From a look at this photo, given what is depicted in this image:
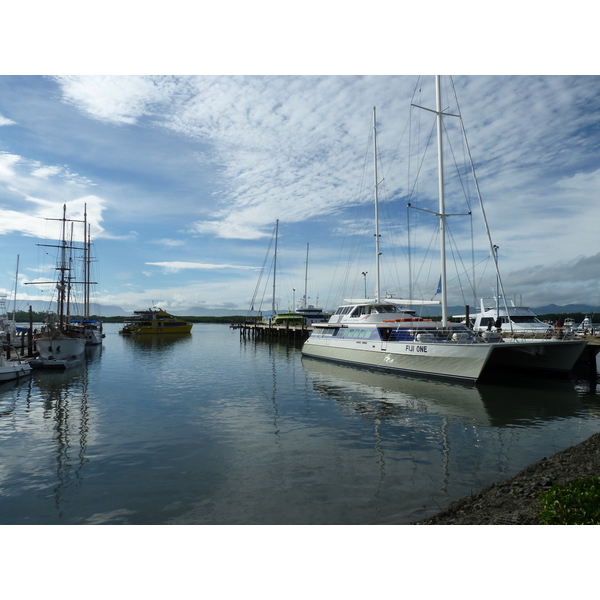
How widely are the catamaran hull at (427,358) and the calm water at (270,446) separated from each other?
1.09m

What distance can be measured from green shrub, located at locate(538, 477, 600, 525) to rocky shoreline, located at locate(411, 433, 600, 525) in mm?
219

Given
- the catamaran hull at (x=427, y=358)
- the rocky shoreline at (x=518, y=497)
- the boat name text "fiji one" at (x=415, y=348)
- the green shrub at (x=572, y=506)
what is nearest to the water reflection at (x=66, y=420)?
the rocky shoreline at (x=518, y=497)

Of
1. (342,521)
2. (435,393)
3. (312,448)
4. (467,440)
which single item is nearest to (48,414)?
(312,448)

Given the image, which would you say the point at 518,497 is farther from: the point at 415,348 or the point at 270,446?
the point at 415,348

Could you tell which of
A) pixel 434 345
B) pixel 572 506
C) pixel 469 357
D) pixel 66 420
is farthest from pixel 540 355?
pixel 66 420

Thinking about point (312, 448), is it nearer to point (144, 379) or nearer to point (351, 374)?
point (351, 374)

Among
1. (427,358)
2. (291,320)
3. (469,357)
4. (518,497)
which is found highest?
(291,320)

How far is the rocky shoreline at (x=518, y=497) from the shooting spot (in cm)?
593

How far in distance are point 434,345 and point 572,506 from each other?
662 inches

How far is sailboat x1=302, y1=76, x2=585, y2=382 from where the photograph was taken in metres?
20.8

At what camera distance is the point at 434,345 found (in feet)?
71.8

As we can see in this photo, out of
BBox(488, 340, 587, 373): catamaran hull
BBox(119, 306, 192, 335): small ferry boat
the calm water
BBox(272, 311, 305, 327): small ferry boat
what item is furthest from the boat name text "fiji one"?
BBox(119, 306, 192, 335): small ferry boat

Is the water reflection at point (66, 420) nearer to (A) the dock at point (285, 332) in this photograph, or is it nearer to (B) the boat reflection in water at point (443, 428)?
(B) the boat reflection in water at point (443, 428)

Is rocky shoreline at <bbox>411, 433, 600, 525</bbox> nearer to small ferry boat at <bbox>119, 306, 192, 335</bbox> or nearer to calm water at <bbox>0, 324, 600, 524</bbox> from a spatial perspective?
calm water at <bbox>0, 324, 600, 524</bbox>
